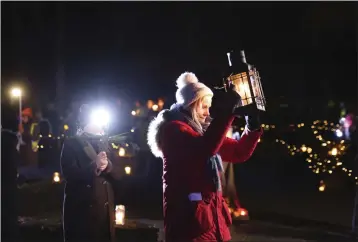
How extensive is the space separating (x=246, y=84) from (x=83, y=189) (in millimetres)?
2213

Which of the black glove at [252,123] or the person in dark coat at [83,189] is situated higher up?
the black glove at [252,123]

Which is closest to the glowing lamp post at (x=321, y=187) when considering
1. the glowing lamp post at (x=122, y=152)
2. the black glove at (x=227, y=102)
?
the glowing lamp post at (x=122, y=152)

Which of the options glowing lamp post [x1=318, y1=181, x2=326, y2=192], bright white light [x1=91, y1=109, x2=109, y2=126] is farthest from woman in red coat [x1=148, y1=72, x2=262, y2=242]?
glowing lamp post [x1=318, y1=181, x2=326, y2=192]

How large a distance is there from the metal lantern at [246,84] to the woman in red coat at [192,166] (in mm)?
256

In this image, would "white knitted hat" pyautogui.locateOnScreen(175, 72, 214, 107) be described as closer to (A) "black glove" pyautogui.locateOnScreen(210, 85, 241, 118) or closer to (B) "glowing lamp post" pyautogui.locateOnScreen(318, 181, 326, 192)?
(A) "black glove" pyautogui.locateOnScreen(210, 85, 241, 118)

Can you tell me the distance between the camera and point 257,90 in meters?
4.27

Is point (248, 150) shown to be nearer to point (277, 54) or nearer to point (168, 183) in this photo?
point (168, 183)

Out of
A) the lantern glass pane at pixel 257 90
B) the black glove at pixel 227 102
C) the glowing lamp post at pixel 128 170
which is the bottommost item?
the black glove at pixel 227 102

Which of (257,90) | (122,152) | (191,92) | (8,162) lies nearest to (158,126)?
(191,92)

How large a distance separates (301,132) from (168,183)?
11411 millimetres

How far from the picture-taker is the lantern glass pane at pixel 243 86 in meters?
4.18

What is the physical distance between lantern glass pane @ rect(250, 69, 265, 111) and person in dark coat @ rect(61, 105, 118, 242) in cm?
193

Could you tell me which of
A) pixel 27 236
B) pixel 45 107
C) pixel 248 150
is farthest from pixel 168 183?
pixel 45 107

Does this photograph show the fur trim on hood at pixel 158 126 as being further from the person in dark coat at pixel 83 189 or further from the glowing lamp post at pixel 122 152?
the glowing lamp post at pixel 122 152
